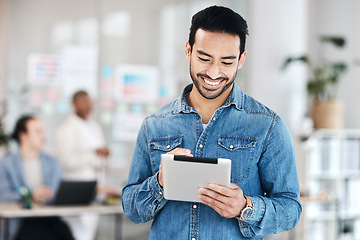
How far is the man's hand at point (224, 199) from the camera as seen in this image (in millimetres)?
1353

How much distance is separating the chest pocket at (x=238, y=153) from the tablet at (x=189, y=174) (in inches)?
4.2

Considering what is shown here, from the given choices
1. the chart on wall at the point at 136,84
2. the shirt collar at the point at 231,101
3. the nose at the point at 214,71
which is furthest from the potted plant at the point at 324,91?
the nose at the point at 214,71

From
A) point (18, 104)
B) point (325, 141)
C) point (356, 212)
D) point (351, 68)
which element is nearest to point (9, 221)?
point (18, 104)

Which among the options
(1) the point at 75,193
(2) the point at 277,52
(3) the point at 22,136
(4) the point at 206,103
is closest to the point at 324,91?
(2) the point at 277,52

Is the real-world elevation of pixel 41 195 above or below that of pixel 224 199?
below

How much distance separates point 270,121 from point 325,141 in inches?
175

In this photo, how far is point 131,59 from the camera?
589cm

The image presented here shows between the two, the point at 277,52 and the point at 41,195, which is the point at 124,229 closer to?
the point at 41,195

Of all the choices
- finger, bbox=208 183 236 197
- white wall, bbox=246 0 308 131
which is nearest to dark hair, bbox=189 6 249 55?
finger, bbox=208 183 236 197

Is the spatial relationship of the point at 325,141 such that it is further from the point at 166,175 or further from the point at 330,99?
the point at 166,175

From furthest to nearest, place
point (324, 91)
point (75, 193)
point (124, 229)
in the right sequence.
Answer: point (324, 91) → point (124, 229) → point (75, 193)

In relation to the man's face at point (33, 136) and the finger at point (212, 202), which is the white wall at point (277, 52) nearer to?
the man's face at point (33, 136)

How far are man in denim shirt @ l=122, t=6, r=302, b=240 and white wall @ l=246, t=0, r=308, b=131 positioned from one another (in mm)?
4369

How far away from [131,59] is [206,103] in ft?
14.6
